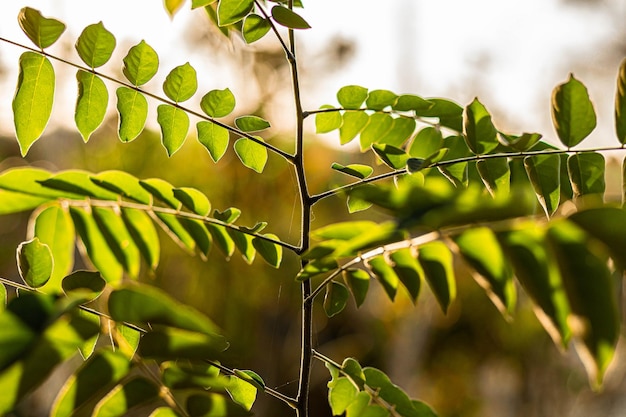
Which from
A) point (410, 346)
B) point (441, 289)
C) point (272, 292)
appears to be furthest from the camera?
point (272, 292)

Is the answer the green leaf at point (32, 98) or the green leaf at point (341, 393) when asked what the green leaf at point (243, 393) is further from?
the green leaf at point (32, 98)

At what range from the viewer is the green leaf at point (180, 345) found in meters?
0.38

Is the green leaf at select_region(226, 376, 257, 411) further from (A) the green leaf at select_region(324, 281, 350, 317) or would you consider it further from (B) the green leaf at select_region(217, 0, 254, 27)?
(B) the green leaf at select_region(217, 0, 254, 27)

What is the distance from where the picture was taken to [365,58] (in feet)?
13.9

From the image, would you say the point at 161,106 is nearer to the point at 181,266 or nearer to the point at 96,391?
the point at 96,391

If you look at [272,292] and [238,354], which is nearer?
[238,354]

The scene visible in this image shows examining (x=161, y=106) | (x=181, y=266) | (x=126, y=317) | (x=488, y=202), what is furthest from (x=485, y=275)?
(x=181, y=266)

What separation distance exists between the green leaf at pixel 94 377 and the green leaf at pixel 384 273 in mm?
239

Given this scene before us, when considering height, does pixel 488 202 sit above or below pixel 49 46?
below

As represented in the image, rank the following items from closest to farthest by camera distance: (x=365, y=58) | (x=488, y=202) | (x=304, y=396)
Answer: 1. (x=488, y=202)
2. (x=304, y=396)
3. (x=365, y=58)

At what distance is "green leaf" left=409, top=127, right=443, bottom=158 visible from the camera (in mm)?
784

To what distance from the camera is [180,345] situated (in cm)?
39

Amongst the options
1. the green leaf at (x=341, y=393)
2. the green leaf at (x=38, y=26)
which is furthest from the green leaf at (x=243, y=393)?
the green leaf at (x=38, y=26)

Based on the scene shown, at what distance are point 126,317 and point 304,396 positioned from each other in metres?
0.28
